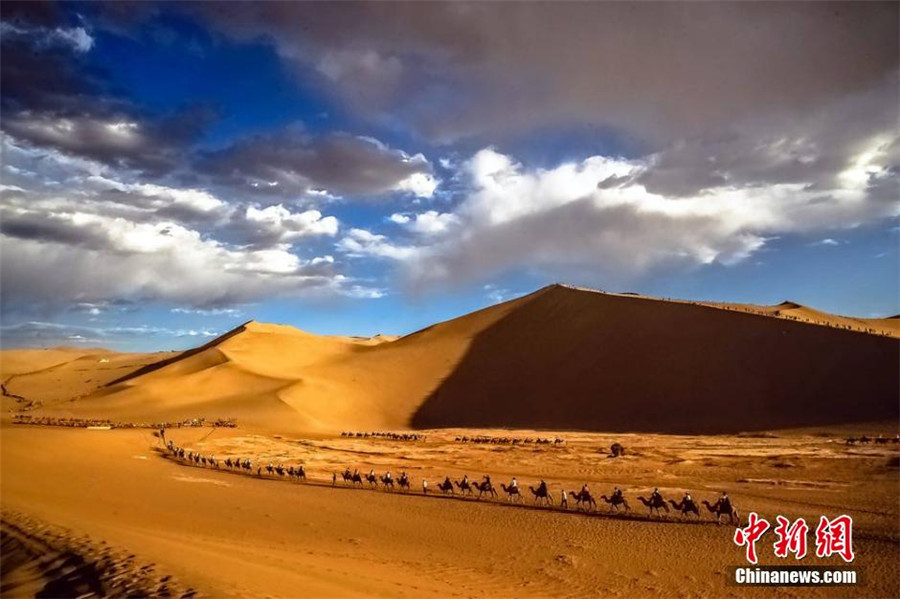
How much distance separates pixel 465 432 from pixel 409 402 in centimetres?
1518

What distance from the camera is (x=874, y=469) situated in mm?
23938

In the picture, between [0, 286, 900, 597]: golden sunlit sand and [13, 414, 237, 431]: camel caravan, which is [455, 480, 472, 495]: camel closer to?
[0, 286, 900, 597]: golden sunlit sand

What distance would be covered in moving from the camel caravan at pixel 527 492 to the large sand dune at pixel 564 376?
870 inches

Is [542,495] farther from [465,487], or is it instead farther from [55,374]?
[55,374]

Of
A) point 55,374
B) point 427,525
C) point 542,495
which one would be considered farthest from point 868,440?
point 55,374

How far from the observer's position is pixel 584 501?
2044 cm

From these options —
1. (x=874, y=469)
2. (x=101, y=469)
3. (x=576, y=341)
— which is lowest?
(x=101, y=469)

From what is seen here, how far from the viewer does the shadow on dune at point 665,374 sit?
137 ft

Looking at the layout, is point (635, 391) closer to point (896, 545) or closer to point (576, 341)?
point (576, 341)

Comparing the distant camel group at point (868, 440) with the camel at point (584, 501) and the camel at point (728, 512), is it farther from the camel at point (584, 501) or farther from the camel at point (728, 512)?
the camel at point (584, 501)

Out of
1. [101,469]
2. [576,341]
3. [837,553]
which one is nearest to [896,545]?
[837,553]

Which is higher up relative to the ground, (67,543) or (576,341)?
(576,341)

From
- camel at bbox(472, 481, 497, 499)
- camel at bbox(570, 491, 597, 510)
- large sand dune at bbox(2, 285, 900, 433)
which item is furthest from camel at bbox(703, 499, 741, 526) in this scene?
large sand dune at bbox(2, 285, 900, 433)

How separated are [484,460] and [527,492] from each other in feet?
30.0
